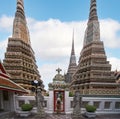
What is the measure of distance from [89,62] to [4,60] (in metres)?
20.2

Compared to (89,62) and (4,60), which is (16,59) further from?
(89,62)

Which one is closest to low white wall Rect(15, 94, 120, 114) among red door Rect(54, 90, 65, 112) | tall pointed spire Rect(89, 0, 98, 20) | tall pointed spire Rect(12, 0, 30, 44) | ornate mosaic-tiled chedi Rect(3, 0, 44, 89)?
red door Rect(54, 90, 65, 112)

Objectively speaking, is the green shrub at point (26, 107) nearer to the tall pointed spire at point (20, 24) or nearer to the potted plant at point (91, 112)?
the potted plant at point (91, 112)

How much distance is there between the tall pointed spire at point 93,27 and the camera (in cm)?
5834

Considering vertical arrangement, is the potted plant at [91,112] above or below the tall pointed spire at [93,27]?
below

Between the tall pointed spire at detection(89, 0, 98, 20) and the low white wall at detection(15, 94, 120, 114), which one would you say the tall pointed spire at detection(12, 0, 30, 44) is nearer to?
the tall pointed spire at detection(89, 0, 98, 20)

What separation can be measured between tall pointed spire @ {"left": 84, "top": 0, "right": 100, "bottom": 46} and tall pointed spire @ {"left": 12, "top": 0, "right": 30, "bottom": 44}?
54.8ft

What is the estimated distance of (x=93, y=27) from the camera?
194 ft

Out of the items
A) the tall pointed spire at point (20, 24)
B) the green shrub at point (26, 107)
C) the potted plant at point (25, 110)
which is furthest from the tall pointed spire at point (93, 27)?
the potted plant at point (25, 110)

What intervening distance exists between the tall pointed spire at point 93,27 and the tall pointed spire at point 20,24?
54.8ft

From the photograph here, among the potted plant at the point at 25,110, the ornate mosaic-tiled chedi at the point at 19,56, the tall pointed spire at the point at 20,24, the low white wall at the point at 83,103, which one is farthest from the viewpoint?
the tall pointed spire at the point at 20,24

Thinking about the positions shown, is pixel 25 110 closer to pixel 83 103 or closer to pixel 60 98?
pixel 60 98

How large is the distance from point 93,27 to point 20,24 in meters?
18.7

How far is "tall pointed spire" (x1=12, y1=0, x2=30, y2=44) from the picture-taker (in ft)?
179
